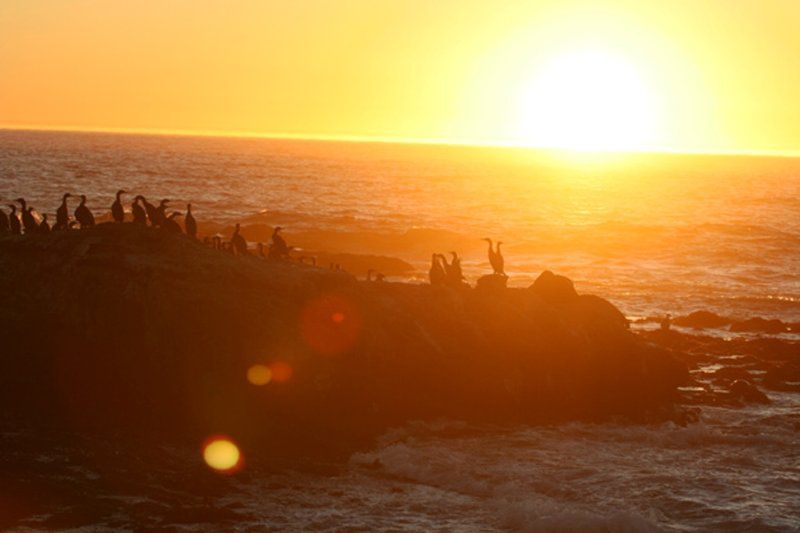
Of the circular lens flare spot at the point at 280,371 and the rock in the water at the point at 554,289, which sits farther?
the rock in the water at the point at 554,289

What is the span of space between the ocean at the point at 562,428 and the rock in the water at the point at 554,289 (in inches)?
217

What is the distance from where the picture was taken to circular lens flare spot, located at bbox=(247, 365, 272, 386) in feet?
83.8

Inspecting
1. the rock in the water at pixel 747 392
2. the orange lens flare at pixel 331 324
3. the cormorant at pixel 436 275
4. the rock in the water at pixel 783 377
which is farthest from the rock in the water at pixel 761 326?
the orange lens flare at pixel 331 324

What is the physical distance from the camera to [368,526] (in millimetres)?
21266

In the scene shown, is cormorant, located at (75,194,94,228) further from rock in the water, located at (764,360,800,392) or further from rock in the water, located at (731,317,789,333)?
rock in the water, located at (731,317,789,333)

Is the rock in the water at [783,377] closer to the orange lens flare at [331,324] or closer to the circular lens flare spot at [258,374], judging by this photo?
the orange lens flare at [331,324]

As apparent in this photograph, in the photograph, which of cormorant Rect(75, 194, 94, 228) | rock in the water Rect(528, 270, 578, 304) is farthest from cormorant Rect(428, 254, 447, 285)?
cormorant Rect(75, 194, 94, 228)

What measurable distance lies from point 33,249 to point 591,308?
17.2m

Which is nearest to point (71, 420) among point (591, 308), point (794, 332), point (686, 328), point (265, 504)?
point (265, 504)

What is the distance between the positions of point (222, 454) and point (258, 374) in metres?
2.24

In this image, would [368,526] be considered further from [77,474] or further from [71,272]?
[71,272]

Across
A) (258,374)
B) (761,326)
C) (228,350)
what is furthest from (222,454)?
(761,326)

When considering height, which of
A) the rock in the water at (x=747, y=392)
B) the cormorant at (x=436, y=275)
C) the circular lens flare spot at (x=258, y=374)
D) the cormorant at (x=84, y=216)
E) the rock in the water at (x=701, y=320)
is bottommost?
the rock in the water at (x=747, y=392)

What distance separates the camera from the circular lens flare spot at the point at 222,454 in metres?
24.0
